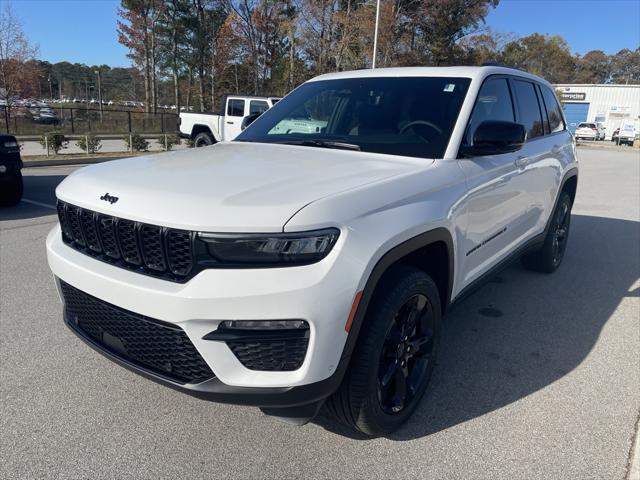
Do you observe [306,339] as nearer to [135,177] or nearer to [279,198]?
[279,198]

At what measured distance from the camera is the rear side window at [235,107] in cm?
1584

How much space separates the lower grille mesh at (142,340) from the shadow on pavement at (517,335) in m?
0.93

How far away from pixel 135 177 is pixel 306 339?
46.1 inches

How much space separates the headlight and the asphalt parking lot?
1.05 meters

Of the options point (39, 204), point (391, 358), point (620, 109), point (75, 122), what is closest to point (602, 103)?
point (620, 109)

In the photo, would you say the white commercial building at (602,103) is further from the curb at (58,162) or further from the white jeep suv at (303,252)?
the white jeep suv at (303,252)

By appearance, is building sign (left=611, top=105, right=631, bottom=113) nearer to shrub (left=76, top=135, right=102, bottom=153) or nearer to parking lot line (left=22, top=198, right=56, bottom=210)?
shrub (left=76, top=135, right=102, bottom=153)

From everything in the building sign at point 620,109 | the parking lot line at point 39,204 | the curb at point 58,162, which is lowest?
the curb at point 58,162

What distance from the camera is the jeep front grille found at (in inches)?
80.6

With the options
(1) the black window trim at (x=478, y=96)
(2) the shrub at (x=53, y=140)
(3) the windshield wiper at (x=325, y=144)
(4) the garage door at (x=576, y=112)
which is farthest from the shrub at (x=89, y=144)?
(4) the garage door at (x=576, y=112)

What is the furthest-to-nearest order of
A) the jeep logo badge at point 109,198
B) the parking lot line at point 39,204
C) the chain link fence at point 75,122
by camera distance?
the chain link fence at point 75,122 → the parking lot line at point 39,204 → the jeep logo badge at point 109,198

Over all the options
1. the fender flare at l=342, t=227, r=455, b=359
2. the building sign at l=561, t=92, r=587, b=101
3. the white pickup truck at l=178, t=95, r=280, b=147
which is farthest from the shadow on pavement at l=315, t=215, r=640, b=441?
the building sign at l=561, t=92, r=587, b=101

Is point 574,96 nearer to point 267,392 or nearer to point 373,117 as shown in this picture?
point 373,117

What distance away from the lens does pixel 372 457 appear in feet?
8.11
